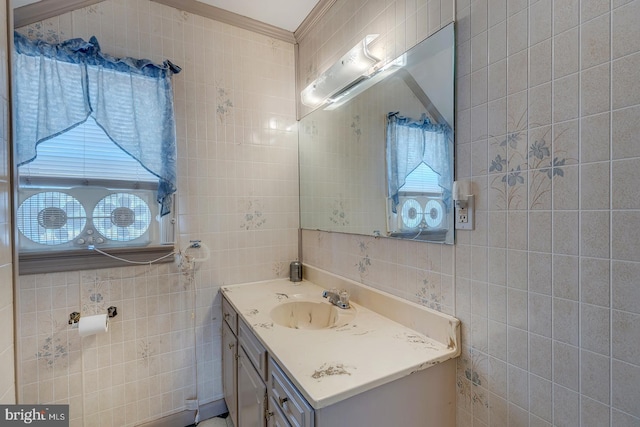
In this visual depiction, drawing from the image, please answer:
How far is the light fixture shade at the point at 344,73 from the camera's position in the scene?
1.34 metres

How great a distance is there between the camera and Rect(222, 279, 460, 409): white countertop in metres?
0.82

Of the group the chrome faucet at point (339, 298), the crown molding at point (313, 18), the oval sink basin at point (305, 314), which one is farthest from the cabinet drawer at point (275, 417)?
the crown molding at point (313, 18)

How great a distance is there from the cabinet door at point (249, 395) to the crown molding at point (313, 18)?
196 cm

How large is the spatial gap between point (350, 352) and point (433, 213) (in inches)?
23.4

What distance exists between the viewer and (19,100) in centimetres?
130

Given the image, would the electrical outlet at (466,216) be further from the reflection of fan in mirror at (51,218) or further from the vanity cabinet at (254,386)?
the reflection of fan in mirror at (51,218)

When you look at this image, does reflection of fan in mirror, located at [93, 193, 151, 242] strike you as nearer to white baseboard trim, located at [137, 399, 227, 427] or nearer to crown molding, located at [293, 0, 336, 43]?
white baseboard trim, located at [137, 399, 227, 427]

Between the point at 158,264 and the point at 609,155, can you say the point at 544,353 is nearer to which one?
the point at 609,155

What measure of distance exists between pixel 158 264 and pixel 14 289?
990mm

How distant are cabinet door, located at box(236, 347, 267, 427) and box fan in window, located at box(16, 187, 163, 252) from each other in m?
0.86

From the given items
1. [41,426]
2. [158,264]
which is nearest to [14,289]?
[41,426]

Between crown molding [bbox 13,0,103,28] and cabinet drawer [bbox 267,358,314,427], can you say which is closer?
cabinet drawer [bbox 267,358,314,427]

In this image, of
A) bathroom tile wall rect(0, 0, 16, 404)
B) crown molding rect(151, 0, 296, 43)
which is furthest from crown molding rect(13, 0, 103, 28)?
bathroom tile wall rect(0, 0, 16, 404)

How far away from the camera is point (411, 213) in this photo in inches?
47.2
